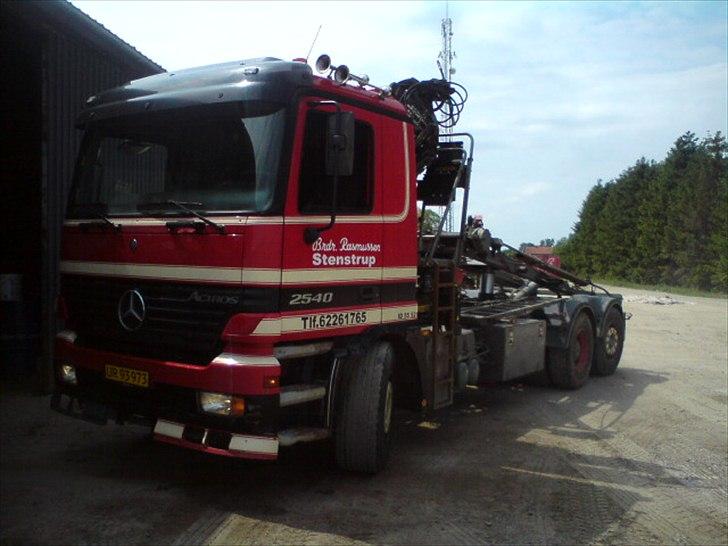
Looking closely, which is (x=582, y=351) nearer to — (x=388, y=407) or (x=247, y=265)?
(x=388, y=407)

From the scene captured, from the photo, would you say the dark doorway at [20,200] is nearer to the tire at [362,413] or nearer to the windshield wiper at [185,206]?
the windshield wiper at [185,206]

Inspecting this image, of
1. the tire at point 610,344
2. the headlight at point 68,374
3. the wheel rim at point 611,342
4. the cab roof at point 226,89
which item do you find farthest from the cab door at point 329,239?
the wheel rim at point 611,342

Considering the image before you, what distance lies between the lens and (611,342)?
10328 millimetres

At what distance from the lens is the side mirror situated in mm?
4371

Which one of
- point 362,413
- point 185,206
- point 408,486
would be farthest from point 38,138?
point 408,486

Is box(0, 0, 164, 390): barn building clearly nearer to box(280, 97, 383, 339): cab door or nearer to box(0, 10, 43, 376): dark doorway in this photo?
box(0, 10, 43, 376): dark doorway

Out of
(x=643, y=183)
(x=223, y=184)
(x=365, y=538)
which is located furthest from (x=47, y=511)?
(x=643, y=183)

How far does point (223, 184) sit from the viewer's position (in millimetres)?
4480

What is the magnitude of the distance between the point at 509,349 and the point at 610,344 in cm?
351

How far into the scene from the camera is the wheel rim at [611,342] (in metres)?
10.2

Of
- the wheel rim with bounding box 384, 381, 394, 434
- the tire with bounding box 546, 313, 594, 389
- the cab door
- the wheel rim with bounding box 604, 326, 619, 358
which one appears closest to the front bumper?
the cab door

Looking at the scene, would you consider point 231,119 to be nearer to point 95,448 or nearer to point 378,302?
point 378,302

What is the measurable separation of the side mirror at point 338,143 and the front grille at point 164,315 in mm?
933

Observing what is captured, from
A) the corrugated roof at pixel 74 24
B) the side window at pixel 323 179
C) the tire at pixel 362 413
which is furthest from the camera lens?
the corrugated roof at pixel 74 24
